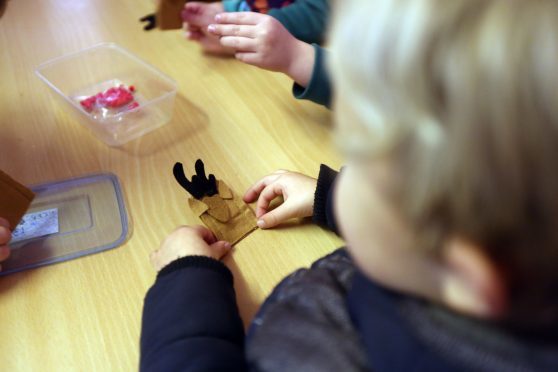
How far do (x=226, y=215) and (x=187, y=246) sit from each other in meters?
0.07

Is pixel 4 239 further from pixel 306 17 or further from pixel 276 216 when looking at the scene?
pixel 306 17

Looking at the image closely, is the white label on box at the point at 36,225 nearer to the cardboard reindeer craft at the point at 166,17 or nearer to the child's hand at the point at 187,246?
the child's hand at the point at 187,246

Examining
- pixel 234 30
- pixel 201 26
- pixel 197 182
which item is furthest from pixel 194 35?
pixel 197 182

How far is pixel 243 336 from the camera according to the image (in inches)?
19.7

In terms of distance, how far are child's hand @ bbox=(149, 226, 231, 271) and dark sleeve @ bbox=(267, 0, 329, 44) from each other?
1.60 feet

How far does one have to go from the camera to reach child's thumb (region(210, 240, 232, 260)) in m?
0.56

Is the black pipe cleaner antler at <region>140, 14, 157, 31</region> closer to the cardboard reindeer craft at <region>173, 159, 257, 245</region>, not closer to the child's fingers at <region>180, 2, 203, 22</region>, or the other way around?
the child's fingers at <region>180, 2, 203, 22</region>

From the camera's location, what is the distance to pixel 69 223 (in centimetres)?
59

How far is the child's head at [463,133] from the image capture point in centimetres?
22

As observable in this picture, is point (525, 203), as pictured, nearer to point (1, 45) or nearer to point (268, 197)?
A: point (268, 197)

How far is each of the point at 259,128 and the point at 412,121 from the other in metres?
0.49

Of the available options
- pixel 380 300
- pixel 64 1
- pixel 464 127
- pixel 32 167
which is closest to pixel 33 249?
pixel 32 167

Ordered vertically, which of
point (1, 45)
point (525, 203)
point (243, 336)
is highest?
point (525, 203)

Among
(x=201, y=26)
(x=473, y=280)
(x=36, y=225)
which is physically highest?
(x=473, y=280)
